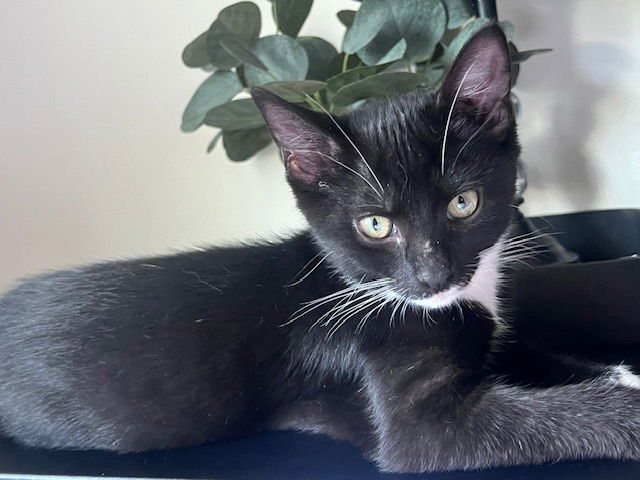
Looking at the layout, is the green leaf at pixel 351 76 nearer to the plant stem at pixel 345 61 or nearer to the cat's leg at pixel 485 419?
the plant stem at pixel 345 61

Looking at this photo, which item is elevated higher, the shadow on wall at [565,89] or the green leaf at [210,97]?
the green leaf at [210,97]

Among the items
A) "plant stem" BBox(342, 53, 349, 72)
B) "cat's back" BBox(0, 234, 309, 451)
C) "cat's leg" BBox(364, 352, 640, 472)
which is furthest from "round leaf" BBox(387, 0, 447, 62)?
"cat's leg" BBox(364, 352, 640, 472)

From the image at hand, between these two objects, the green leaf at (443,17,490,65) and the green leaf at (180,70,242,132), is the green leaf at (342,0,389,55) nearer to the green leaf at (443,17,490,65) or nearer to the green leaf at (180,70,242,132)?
the green leaf at (443,17,490,65)

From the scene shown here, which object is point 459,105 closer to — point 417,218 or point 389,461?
point 417,218

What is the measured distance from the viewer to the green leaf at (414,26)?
119 centimetres

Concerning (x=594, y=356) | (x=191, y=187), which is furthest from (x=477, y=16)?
(x=191, y=187)

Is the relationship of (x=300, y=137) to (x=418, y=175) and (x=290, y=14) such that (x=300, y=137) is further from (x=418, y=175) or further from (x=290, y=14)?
(x=290, y=14)

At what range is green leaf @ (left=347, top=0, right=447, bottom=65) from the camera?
1.19 meters

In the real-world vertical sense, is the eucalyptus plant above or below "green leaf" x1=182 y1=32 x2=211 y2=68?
below

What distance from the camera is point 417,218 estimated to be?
875 millimetres

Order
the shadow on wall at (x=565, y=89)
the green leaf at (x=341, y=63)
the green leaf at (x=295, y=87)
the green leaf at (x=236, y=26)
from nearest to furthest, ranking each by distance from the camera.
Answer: the green leaf at (x=295, y=87) < the green leaf at (x=236, y=26) < the green leaf at (x=341, y=63) < the shadow on wall at (x=565, y=89)

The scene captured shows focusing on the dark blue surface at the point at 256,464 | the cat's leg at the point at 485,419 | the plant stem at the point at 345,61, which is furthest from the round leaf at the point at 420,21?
the dark blue surface at the point at 256,464

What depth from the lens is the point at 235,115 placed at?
50.4 inches

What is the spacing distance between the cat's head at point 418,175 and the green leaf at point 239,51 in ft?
A: 0.98
